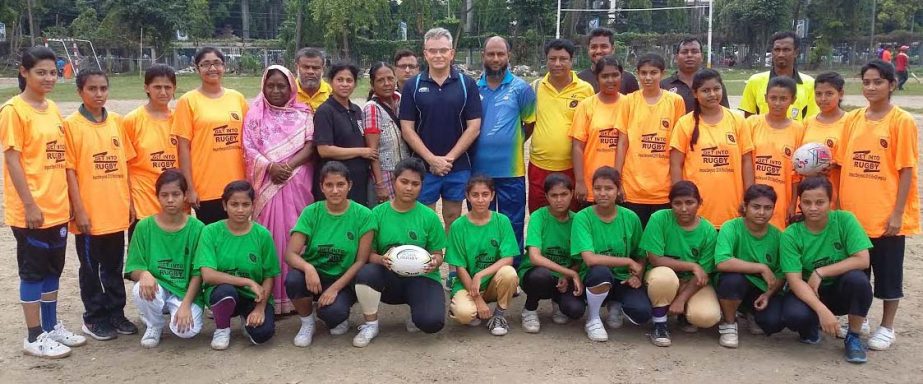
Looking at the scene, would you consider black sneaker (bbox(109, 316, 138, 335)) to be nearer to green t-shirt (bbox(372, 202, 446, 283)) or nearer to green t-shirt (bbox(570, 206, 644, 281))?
green t-shirt (bbox(372, 202, 446, 283))

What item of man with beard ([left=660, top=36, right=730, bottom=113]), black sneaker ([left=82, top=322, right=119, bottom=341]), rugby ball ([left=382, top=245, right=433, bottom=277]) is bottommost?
black sneaker ([left=82, top=322, right=119, bottom=341])

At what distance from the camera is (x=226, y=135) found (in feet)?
15.3

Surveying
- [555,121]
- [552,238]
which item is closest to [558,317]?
[552,238]

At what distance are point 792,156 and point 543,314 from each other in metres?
1.89

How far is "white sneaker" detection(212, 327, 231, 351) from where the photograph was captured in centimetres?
423

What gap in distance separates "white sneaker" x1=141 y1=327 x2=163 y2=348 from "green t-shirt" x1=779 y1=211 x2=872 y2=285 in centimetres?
375

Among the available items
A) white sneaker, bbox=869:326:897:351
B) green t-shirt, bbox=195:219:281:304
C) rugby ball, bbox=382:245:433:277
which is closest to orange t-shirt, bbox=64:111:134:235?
green t-shirt, bbox=195:219:281:304

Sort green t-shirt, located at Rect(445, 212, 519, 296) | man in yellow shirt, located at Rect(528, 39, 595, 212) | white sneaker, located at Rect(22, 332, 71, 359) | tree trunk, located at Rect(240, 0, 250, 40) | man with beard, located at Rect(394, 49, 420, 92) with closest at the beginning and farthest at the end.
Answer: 1. white sneaker, located at Rect(22, 332, 71, 359)
2. green t-shirt, located at Rect(445, 212, 519, 296)
3. man in yellow shirt, located at Rect(528, 39, 595, 212)
4. man with beard, located at Rect(394, 49, 420, 92)
5. tree trunk, located at Rect(240, 0, 250, 40)

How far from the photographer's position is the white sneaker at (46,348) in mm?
4098

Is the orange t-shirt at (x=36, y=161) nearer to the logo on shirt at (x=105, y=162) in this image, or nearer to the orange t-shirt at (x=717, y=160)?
Result: the logo on shirt at (x=105, y=162)

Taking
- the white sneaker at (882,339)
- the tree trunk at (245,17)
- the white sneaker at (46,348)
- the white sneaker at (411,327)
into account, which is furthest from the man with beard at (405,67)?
the tree trunk at (245,17)

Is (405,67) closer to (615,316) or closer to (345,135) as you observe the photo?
(345,135)

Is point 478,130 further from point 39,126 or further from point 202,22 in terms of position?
point 202,22

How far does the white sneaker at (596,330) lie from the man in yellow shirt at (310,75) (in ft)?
8.30
